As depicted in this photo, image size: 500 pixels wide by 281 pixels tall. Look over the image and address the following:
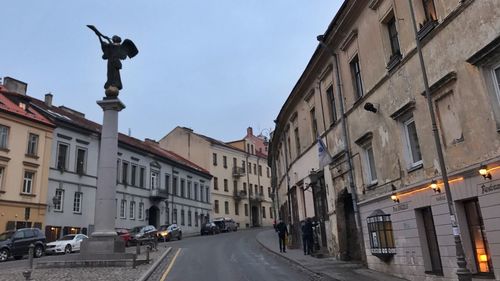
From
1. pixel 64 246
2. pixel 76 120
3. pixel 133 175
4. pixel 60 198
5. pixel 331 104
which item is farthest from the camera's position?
pixel 133 175

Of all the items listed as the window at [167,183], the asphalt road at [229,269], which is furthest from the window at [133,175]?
the asphalt road at [229,269]

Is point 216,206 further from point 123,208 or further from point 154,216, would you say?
point 123,208

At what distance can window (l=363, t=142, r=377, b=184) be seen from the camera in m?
17.5

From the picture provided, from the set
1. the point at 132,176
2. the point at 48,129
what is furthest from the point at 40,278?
the point at 132,176

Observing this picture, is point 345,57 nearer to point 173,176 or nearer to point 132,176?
point 132,176

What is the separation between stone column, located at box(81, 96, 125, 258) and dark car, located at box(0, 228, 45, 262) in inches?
370

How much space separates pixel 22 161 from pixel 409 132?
3016 centimetres

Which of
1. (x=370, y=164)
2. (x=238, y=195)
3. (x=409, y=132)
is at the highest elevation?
(x=238, y=195)

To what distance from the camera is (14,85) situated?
4028 cm

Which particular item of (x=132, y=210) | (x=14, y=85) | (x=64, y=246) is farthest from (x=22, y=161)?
(x=132, y=210)

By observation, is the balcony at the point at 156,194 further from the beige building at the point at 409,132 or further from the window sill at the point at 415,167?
→ the window sill at the point at 415,167

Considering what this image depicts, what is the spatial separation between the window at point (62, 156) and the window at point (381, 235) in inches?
1169

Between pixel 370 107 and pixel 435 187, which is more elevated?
pixel 370 107

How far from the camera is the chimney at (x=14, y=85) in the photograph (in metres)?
40.1
